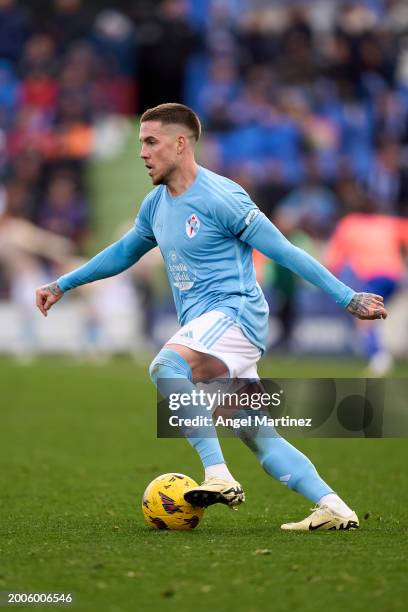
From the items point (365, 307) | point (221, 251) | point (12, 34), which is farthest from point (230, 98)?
point (365, 307)

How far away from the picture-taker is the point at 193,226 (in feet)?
19.5

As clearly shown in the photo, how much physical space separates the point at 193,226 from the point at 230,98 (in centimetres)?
1588

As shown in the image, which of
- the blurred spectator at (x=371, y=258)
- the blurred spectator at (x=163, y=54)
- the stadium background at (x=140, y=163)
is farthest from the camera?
the blurred spectator at (x=163, y=54)

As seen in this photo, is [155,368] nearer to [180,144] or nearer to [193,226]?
[193,226]

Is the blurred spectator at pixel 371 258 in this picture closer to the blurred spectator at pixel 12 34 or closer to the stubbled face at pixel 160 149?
the blurred spectator at pixel 12 34

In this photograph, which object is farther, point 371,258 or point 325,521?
point 371,258

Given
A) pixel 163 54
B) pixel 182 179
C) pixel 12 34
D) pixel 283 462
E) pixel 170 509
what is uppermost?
pixel 12 34

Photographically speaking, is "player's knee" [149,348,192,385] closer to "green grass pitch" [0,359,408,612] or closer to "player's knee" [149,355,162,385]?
"player's knee" [149,355,162,385]

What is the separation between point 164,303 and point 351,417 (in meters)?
12.9

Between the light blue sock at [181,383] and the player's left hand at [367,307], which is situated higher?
the player's left hand at [367,307]

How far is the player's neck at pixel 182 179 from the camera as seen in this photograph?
19.8 feet

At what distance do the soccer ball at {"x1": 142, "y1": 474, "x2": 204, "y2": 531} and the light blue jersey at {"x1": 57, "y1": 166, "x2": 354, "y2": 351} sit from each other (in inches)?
32.6

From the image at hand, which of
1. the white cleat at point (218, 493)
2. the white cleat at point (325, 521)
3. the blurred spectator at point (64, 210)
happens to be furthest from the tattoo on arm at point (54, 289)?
the blurred spectator at point (64, 210)

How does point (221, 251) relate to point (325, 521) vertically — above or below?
above
